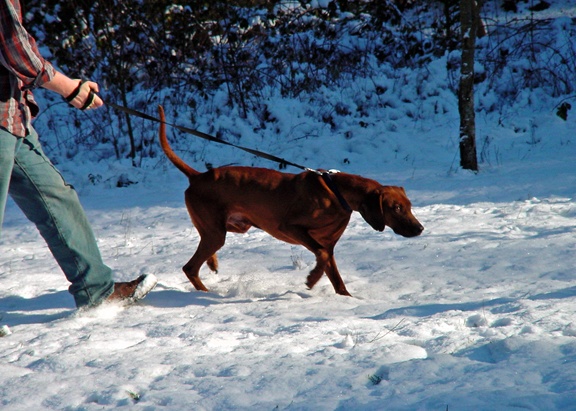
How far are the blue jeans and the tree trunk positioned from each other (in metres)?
5.19

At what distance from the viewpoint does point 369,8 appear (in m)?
12.0

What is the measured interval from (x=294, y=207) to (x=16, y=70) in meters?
1.87

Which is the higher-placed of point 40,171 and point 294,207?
point 40,171

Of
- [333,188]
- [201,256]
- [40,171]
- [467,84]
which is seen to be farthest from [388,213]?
[467,84]

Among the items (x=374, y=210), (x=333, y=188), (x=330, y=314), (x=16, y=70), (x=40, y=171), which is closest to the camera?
(x=16, y=70)

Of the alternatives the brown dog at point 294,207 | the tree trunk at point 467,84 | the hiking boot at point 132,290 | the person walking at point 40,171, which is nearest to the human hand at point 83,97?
the person walking at point 40,171

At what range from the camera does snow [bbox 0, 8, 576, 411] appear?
197 centimetres

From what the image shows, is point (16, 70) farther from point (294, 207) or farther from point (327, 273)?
point (327, 273)

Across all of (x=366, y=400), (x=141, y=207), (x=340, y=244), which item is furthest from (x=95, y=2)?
(x=366, y=400)

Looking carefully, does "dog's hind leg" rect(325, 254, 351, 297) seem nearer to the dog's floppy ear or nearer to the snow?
the snow

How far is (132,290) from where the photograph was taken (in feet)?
10.6

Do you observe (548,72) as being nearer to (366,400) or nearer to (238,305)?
(238,305)

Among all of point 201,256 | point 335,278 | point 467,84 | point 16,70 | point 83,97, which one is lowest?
point 335,278

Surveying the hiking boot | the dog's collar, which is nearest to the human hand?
the hiking boot
